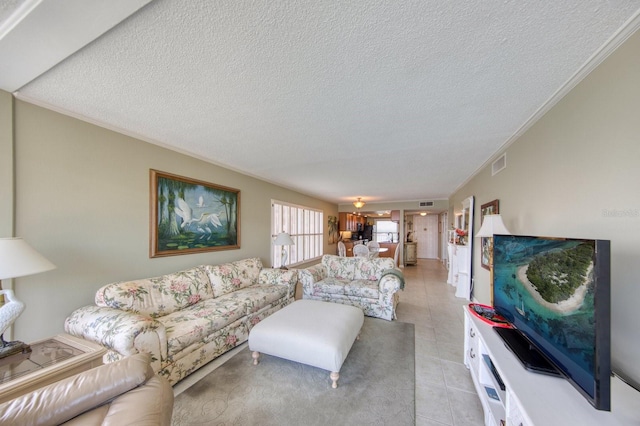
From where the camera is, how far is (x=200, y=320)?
2.19 metres

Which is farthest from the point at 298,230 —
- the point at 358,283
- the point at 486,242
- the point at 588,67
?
the point at 588,67

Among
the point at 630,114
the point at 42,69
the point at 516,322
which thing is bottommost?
the point at 516,322

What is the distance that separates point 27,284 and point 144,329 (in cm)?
102

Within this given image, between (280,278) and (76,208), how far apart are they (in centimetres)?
244

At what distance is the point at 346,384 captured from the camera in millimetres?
1957

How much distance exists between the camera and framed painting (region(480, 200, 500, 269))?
9.64 ft

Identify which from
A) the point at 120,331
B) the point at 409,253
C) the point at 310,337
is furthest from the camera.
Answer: the point at 409,253

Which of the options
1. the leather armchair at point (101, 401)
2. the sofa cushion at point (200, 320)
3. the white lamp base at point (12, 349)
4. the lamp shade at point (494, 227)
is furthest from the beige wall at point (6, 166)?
the lamp shade at point (494, 227)

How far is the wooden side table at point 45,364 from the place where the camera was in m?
1.14

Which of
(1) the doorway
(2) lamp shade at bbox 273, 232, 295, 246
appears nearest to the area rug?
(2) lamp shade at bbox 273, 232, 295, 246

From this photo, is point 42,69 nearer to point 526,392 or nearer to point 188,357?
point 188,357

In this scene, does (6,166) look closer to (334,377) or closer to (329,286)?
(334,377)

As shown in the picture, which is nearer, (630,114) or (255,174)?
(630,114)

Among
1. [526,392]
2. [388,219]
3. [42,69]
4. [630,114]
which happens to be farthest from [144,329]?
[388,219]
